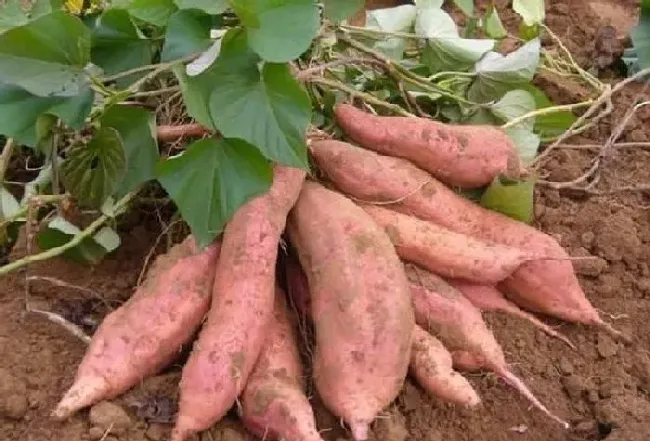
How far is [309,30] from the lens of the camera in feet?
3.85

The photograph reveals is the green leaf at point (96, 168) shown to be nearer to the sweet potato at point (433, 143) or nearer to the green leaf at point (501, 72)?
the sweet potato at point (433, 143)

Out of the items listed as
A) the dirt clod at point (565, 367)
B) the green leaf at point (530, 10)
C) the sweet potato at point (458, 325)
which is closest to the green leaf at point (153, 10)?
the sweet potato at point (458, 325)

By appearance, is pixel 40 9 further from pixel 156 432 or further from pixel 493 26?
pixel 493 26

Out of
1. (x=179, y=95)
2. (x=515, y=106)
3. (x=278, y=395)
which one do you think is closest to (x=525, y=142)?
(x=515, y=106)

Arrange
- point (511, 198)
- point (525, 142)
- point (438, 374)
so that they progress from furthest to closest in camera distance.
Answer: point (525, 142), point (511, 198), point (438, 374)

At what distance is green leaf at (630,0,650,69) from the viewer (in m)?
1.88

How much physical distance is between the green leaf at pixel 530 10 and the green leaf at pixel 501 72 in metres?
0.31

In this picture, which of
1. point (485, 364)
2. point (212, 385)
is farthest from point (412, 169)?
point (212, 385)

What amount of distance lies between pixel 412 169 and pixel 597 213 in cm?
36

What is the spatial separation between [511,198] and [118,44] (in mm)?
604

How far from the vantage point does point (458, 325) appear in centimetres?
131

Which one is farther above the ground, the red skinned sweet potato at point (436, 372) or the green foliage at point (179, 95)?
the green foliage at point (179, 95)

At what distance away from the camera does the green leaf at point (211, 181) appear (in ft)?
3.93

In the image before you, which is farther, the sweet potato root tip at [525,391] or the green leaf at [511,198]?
the green leaf at [511,198]
